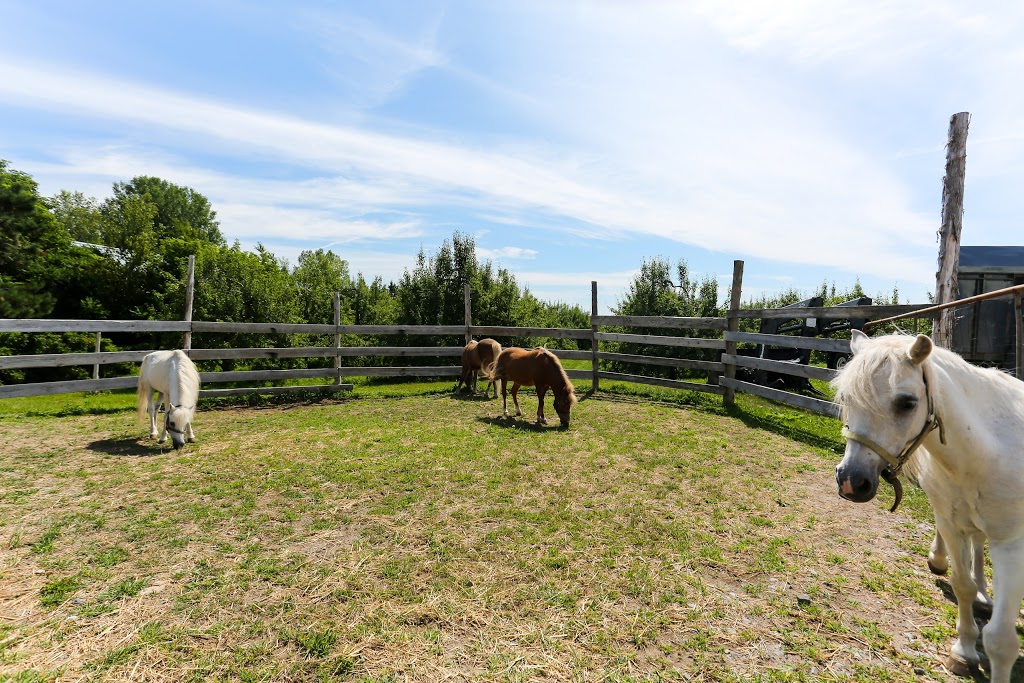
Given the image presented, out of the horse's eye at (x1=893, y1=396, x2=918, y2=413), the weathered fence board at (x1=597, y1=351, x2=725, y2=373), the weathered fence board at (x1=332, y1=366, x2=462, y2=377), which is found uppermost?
the horse's eye at (x1=893, y1=396, x2=918, y2=413)

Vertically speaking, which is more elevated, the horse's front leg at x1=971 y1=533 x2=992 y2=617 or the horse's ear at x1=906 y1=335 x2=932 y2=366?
the horse's ear at x1=906 y1=335 x2=932 y2=366

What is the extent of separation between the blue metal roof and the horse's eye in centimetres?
902

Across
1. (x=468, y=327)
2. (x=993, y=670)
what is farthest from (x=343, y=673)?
(x=468, y=327)

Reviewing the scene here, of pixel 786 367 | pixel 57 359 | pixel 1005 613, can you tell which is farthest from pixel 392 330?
pixel 1005 613

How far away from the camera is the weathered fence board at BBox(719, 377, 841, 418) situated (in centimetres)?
607

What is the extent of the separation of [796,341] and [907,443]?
5.67 m

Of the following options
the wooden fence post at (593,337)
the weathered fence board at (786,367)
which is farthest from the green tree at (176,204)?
the weathered fence board at (786,367)

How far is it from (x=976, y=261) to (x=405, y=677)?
456 inches

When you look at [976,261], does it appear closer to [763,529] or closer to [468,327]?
[763,529]

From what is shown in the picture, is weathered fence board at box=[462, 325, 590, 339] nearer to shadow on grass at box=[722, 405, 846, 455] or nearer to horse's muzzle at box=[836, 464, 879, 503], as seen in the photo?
shadow on grass at box=[722, 405, 846, 455]

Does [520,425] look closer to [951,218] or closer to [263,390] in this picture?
[263,390]

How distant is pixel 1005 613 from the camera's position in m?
1.82

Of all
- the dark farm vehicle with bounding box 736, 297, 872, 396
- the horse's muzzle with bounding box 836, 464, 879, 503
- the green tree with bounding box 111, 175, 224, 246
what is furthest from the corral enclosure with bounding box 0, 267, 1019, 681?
the green tree with bounding box 111, 175, 224, 246

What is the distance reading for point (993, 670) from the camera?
1.88 metres
